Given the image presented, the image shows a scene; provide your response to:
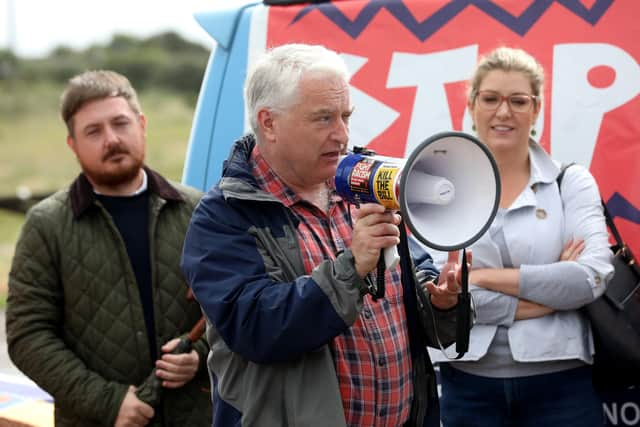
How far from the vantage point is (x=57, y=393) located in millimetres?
2746

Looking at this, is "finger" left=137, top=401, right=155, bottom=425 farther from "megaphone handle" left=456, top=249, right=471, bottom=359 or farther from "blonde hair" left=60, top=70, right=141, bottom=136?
"megaphone handle" left=456, top=249, right=471, bottom=359

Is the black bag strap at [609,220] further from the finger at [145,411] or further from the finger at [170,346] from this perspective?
the finger at [145,411]

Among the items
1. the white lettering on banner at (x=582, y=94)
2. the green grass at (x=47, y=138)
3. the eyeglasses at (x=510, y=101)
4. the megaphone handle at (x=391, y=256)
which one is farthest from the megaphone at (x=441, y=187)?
the green grass at (x=47, y=138)

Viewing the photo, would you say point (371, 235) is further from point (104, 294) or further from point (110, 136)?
point (110, 136)

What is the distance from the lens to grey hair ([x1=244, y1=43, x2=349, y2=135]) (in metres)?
1.99

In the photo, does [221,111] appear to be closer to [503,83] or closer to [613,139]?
[503,83]

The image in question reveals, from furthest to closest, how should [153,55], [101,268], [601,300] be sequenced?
[153,55]
[101,268]
[601,300]

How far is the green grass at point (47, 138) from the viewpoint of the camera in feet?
62.5

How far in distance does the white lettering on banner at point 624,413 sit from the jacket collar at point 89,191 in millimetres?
1644

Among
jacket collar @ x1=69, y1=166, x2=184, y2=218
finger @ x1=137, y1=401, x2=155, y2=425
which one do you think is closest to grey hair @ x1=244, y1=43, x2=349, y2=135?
jacket collar @ x1=69, y1=166, x2=184, y2=218

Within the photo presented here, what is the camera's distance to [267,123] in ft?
6.79

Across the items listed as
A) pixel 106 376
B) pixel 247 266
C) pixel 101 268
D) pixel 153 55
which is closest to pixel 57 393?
pixel 106 376

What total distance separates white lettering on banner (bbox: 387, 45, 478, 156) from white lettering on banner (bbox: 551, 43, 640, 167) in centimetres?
33

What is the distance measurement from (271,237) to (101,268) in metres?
0.98
